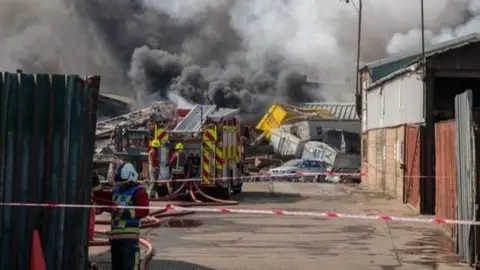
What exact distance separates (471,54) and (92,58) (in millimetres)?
47473

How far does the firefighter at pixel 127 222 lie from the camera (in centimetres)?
634

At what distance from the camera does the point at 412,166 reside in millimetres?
15633

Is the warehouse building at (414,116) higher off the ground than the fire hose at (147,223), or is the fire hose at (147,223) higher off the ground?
the warehouse building at (414,116)

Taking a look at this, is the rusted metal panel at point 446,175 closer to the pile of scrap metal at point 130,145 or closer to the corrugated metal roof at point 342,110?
the pile of scrap metal at point 130,145

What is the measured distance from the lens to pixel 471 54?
15.1 m

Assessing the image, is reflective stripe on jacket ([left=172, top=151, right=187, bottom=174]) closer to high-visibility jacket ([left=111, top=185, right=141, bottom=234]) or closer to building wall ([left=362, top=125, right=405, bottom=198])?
building wall ([left=362, top=125, right=405, bottom=198])

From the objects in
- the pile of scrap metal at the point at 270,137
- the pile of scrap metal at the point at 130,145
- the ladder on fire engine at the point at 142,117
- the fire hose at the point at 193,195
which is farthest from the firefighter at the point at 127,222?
the pile of scrap metal at the point at 270,137

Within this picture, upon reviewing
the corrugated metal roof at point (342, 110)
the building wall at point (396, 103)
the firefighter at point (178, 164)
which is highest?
the corrugated metal roof at point (342, 110)

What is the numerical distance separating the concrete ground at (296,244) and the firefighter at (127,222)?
5.83 ft

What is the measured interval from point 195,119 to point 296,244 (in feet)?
29.9

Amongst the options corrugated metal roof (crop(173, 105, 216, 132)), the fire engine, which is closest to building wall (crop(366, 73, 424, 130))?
the fire engine

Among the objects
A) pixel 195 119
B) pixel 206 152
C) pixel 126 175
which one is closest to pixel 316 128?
pixel 195 119

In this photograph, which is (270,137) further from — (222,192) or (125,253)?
(125,253)

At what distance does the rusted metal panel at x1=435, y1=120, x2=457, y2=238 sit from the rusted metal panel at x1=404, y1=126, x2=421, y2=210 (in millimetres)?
3604
